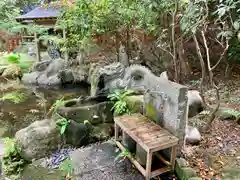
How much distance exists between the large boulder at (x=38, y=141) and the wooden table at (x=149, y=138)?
4.71ft

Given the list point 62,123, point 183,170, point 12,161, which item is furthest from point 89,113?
point 183,170

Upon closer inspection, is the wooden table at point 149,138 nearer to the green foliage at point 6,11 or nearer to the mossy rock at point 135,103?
the mossy rock at point 135,103

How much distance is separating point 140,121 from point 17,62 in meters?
10.9

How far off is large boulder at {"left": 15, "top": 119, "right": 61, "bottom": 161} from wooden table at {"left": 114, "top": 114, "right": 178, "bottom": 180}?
1.43 meters

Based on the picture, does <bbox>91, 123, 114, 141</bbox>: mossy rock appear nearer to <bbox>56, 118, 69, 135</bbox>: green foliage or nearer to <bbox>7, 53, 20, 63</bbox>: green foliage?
<bbox>56, 118, 69, 135</bbox>: green foliage

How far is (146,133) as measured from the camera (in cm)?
323

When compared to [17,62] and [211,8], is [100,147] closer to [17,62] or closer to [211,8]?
[211,8]

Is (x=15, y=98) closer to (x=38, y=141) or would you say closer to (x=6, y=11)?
(x=38, y=141)

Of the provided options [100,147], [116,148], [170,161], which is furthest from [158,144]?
[100,147]

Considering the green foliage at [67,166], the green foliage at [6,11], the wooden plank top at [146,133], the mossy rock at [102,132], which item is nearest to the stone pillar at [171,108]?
the wooden plank top at [146,133]

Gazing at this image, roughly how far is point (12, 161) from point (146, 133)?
2.65 meters

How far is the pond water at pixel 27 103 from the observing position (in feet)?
20.0

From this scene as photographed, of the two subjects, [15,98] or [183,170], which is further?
[15,98]

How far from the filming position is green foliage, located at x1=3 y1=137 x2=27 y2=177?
12.4 ft
